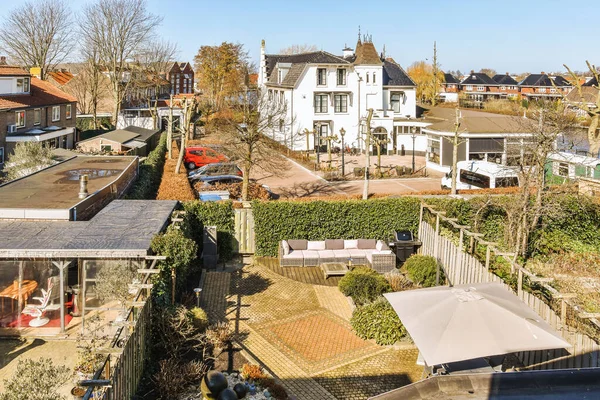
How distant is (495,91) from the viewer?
104 metres

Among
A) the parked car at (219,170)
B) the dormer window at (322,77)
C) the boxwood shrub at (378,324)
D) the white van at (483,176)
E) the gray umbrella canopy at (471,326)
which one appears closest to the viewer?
the gray umbrella canopy at (471,326)

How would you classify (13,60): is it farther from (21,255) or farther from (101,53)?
(21,255)

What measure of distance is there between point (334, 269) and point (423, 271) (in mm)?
2827

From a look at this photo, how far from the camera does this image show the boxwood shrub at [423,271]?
17.4 m

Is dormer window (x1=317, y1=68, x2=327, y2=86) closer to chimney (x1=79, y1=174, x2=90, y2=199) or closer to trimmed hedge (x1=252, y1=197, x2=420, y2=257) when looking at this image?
trimmed hedge (x1=252, y1=197, x2=420, y2=257)

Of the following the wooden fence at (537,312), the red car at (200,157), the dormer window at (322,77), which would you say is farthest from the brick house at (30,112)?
the wooden fence at (537,312)

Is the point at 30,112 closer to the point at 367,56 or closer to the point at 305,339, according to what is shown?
the point at 367,56

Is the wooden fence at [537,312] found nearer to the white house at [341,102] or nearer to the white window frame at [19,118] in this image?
the white house at [341,102]

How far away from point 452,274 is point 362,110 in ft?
102

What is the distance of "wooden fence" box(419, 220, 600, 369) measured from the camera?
10.4 metres

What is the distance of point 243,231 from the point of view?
20.2 metres

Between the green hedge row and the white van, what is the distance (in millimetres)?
16133

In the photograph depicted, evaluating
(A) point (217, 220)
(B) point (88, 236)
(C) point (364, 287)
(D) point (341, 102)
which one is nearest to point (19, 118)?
(D) point (341, 102)

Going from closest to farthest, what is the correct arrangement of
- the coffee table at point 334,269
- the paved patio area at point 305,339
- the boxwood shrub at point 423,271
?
the paved patio area at point 305,339
the boxwood shrub at point 423,271
the coffee table at point 334,269
